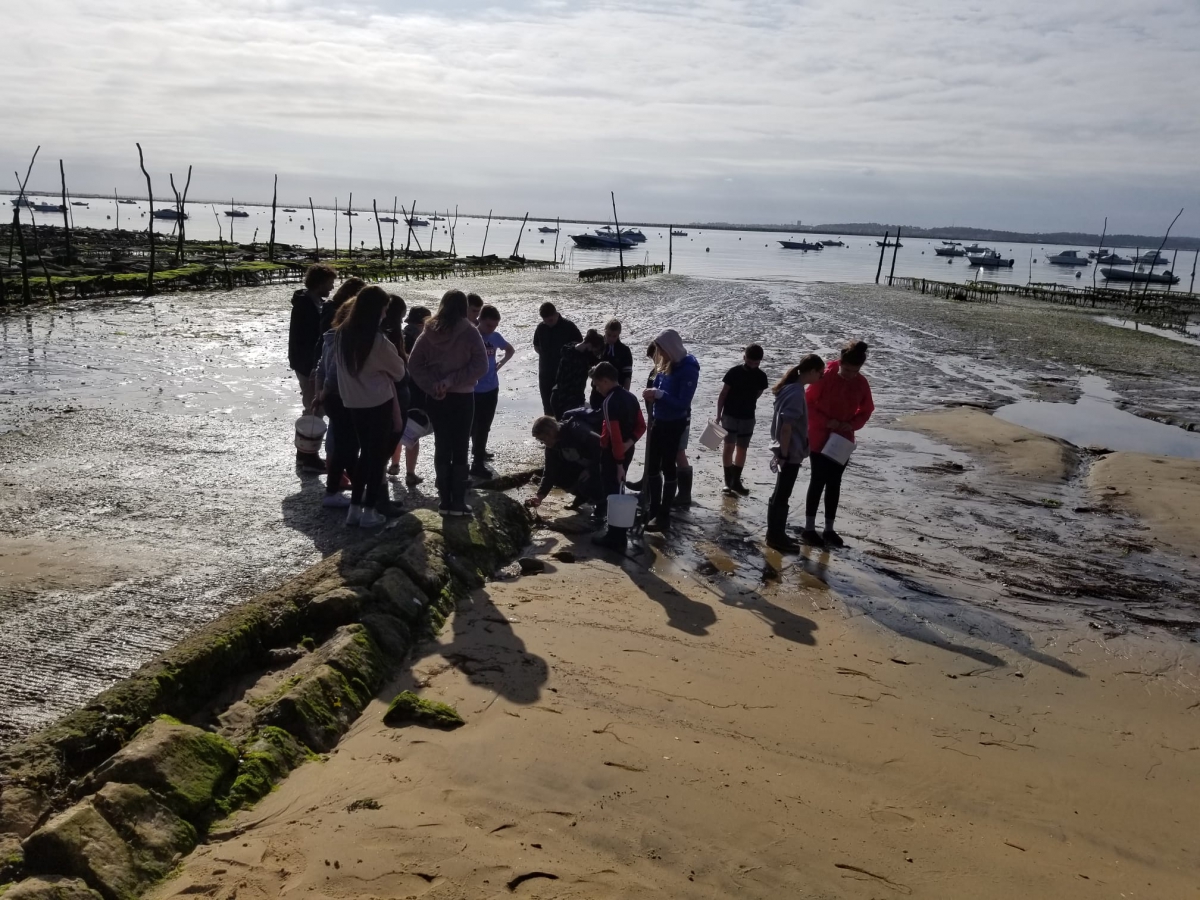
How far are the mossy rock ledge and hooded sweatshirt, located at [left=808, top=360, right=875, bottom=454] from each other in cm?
310

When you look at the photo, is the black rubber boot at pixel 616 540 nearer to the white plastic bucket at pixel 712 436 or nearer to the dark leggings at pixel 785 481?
the dark leggings at pixel 785 481

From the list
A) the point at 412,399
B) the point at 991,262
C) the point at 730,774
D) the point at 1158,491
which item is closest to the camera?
the point at 730,774

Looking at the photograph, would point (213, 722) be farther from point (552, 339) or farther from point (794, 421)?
point (552, 339)

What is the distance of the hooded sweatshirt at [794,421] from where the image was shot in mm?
6953

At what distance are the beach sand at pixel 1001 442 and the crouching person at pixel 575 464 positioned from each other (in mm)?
5638

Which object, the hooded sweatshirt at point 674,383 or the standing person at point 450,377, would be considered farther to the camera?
the hooded sweatshirt at point 674,383

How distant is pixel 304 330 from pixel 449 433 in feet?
6.77

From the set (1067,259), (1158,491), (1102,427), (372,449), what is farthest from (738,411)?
(1067,259)

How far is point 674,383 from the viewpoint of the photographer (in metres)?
7.07

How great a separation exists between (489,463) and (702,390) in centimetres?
688

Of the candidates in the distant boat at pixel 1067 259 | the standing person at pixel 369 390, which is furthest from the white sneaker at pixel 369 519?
the distant boat at pixel 1067 259

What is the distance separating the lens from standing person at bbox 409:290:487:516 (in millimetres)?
6332

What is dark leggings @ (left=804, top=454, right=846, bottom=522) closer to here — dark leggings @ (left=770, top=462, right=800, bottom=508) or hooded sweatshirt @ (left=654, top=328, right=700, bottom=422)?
dark leggings @ (left=770, top=462, right=800, bottom=508)

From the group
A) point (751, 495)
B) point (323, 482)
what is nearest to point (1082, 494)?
point (751, 495)
